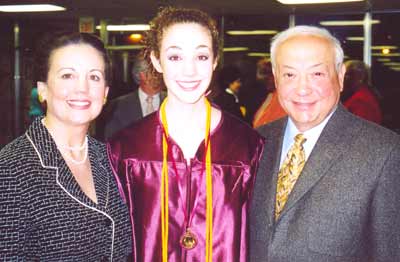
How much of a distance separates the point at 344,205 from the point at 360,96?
13.1 ft

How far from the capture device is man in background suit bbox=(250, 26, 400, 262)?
6.98 feet

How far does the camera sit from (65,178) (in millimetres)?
2162

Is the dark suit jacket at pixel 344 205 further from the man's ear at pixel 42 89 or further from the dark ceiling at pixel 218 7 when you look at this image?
the dark ceiling at pixel 218 7

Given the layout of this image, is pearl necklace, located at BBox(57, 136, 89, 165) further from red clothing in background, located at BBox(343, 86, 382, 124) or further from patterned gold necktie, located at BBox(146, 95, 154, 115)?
red clothing in background, located at BBox(343, 86, 382, 124)

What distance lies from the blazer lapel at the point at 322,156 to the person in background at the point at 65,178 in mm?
695

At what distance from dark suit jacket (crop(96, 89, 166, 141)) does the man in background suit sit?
11.0 ft

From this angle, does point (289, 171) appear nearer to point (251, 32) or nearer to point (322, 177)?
point (322, 177)

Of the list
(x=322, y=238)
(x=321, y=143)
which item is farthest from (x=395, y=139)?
(x=322, y=238)

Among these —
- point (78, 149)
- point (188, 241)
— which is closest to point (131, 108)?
point (78, 149)

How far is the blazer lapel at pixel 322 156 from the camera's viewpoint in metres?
2.21

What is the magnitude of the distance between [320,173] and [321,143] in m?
0.14

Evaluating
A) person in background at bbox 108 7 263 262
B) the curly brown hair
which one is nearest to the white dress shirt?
person in background at bbox 108 7 263 262

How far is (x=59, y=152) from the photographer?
7.33ft

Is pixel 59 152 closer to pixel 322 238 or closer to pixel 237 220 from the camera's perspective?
pixel 237 220
